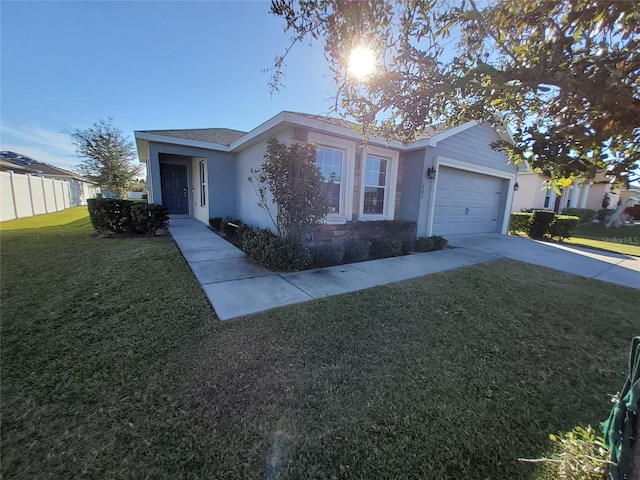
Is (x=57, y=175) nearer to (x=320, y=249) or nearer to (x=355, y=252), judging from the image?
(x=320, y=249)

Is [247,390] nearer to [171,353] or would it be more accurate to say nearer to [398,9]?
[171,353]

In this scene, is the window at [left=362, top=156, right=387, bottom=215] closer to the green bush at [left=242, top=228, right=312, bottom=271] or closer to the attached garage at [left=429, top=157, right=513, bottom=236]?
the attached garage at [left=429, top=157, right=513, bottom=236]

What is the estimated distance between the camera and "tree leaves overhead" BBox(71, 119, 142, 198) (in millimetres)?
14055

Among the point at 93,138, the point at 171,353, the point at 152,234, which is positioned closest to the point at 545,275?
the point at 171,353

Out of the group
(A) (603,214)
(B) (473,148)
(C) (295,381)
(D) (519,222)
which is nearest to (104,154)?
(C) (295,381)

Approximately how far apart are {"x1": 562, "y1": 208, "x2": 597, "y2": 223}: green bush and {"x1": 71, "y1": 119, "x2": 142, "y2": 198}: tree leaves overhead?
90.6 feet

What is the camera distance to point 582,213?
17.2m

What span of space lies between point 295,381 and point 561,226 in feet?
43.2

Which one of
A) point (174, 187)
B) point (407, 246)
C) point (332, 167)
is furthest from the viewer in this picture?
point (174, 187)

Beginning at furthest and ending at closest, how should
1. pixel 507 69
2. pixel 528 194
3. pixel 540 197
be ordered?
pixel 528 194 < pixel 540 197 < pixel 507 69

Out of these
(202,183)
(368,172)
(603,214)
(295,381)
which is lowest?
(295,381)

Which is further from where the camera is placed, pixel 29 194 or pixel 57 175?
pixel 57 175

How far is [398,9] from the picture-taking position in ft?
7.77

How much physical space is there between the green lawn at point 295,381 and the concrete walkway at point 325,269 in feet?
1.24
